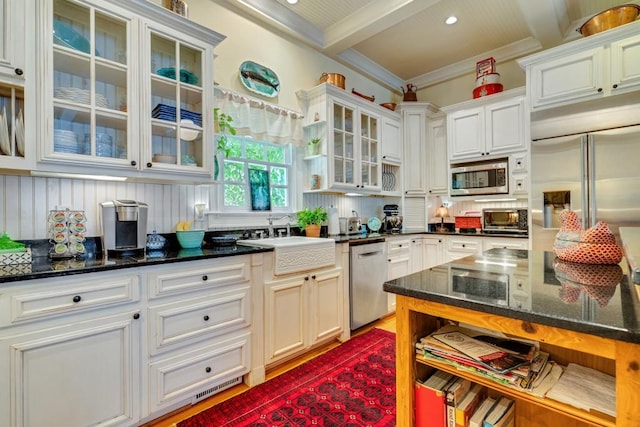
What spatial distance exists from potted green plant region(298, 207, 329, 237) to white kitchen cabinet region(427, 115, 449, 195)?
2.04m

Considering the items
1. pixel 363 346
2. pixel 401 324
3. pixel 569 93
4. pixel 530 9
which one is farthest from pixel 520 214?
pixel 401 324

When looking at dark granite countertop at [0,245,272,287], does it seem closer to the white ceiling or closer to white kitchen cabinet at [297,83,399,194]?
white kitchen cabinet at [297,83,399,194]

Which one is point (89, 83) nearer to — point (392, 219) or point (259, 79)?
point (259, 79)

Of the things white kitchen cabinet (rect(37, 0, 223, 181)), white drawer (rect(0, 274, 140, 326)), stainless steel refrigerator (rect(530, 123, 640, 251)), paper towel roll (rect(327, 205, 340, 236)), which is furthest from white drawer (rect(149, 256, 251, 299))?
stainless steel refrigerator (rect(530, 123, 640, 251))

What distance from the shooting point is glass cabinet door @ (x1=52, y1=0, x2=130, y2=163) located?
1.68 meters

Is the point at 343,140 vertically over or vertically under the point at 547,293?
over

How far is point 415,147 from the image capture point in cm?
425

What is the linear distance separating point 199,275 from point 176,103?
1.20 metres

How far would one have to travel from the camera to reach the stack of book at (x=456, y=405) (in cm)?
100

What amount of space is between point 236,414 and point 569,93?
3.82 m

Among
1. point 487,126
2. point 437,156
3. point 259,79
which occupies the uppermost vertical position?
point 259,79

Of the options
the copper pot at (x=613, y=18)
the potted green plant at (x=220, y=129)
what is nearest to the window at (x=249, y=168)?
the potted green plant at (x=220, y=129)

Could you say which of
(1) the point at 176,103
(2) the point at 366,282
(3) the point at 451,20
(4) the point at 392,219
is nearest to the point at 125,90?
(1) the point at 176,103

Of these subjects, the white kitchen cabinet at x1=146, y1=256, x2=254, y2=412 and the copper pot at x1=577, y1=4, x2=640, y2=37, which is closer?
the white kitchen cabinet at x1=146, y1=256, x2=254, y2=412
